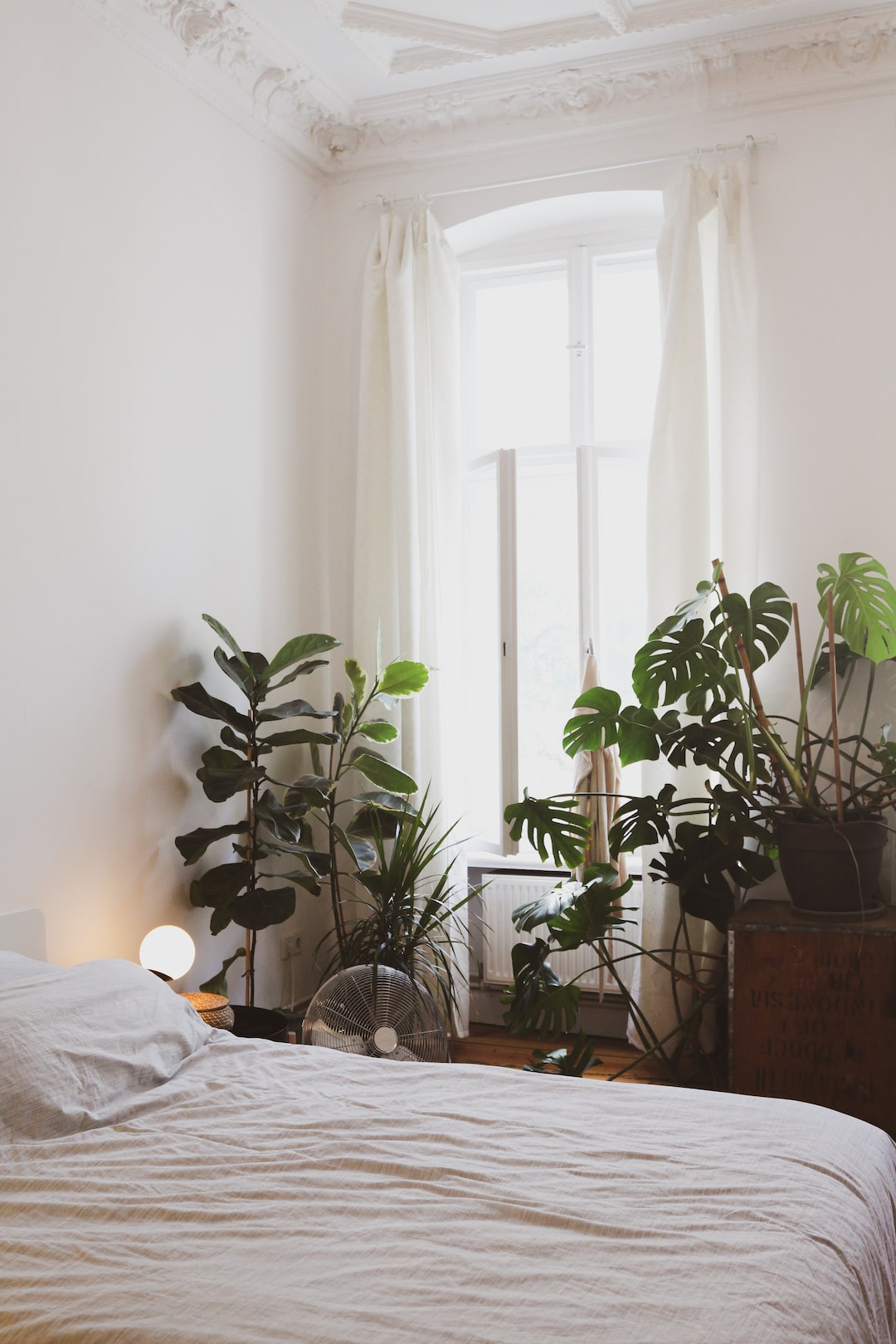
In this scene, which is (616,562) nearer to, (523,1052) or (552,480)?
(552,480)

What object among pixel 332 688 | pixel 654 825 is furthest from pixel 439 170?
pixel 654 825

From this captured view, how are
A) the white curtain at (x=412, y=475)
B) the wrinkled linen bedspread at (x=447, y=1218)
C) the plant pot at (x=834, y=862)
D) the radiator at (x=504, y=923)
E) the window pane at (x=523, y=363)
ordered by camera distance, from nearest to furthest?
1. the wrinkled linen bedspread at (x=447, y=1218)
2. the plant pot at (x=834, y=862)
3. the white curtain at (x=412, y=475)
4. the radiator at (x=504, y=923)
5. the window pane at (x=523, y=363)

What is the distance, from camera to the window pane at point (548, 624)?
4211 mm

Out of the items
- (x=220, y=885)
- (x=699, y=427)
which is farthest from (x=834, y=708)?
(x=220, y=885)

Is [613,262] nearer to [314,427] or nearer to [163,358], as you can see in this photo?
[314,427]

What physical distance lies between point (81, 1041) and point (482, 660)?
8.24 ft

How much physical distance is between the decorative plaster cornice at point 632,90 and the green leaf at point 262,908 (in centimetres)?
282

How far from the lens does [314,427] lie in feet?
14.2

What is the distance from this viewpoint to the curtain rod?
3762 millimetres

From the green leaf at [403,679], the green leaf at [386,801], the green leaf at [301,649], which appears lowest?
the green leaf at [386,801]

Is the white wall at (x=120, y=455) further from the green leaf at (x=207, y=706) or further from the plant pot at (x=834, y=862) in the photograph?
the plant pot at (x=834, y=862)

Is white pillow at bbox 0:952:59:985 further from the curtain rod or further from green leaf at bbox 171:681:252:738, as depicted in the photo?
the curtain rod

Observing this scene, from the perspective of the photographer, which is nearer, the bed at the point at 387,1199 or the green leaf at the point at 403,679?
the bed at the point at 387,1199

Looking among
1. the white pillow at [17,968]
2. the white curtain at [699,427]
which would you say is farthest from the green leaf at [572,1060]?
the white pillow at [17,968]
